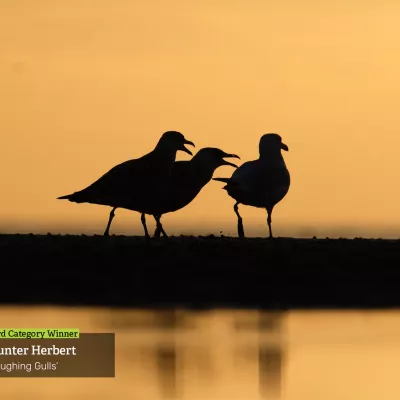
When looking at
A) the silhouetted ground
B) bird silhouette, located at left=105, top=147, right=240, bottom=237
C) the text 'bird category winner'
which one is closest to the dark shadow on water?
the silhouetted ground

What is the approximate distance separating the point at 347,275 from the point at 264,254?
4.50 ft

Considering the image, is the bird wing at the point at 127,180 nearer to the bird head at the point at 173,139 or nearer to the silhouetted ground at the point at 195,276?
the bird head at the point at 173,139

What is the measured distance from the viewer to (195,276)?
2261cm

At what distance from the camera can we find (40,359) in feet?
55.8

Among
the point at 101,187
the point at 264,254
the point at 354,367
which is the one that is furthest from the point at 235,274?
the point at 354,367

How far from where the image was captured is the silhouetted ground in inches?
867

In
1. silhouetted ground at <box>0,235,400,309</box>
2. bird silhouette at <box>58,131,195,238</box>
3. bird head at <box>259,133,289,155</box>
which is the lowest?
silhouetted ground at <box>0,235,400,309</box>

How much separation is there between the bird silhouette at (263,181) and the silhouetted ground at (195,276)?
4.15m

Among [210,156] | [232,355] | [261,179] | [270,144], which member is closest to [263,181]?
[261,179]

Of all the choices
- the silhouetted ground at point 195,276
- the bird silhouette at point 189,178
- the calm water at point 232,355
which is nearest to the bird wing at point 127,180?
the bird silhouette at point 189,178

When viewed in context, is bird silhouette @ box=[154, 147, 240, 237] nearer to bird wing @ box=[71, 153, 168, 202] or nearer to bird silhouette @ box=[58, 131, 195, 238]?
bird silhouette @ box=[58, 131, 195, 238]
